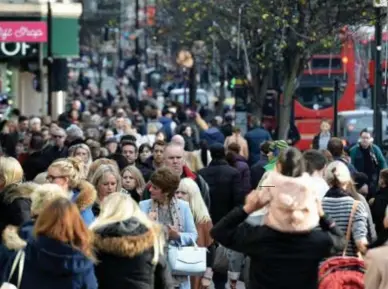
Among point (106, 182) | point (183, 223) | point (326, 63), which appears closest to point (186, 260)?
point (183, 223)

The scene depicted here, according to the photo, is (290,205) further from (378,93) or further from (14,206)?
(378,93)

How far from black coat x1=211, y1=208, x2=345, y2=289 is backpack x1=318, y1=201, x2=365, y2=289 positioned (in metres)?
0.98

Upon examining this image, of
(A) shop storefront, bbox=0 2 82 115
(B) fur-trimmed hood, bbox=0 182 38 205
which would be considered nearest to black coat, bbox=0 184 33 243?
(B) fur-trimmed hood, bbox=0 182 38 205

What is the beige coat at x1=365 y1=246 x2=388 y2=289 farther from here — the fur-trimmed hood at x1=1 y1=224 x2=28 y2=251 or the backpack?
the fur-trimmed hood at x1=1 y1=224 x2=28 y2=251

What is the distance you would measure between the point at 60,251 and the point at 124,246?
25.8 inches

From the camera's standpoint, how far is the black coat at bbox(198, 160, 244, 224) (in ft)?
55.7

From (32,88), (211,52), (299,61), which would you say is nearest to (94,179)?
(299,61)

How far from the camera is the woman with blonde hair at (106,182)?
13766mm

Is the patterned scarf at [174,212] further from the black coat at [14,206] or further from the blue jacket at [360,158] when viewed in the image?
the blue jacket at [360,158]

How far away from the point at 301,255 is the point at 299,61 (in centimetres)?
2594

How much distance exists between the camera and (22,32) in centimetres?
3594

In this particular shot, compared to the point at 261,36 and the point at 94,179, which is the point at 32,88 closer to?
the point at 261,36

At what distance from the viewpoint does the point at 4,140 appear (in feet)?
89.8

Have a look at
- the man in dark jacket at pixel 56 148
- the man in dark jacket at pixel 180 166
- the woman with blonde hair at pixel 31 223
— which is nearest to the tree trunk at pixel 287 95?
the man in dark jacket at pixel 56 148
